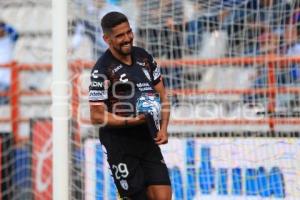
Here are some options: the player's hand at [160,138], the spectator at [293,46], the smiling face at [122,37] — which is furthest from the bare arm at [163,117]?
the spectator at [293,46]

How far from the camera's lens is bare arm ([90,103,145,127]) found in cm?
448

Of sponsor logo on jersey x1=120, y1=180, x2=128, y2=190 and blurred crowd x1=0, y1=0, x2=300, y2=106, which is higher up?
blurred crowd x1=0, y1=0, x2=300, y2=106

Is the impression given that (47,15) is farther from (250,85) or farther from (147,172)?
(147,172)

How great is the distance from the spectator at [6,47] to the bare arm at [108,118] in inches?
120

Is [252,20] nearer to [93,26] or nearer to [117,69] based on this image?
[93,26]

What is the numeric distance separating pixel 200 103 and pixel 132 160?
2.09 metres

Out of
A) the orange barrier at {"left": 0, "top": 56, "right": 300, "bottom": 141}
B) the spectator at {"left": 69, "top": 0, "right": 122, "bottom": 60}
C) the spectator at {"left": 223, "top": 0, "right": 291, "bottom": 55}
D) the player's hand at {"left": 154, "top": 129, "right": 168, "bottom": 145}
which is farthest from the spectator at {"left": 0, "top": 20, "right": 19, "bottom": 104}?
the player's hand at {"left": 154, "top": 129, "right": 168, "bottom": 145}

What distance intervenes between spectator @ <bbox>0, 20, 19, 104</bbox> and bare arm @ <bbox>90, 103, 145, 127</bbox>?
3.04m

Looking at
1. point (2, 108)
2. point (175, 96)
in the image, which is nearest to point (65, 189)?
point (175, 96)

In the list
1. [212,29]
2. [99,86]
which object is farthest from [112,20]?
[212,29]

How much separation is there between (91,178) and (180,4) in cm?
194

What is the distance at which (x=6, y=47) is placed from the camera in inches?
310

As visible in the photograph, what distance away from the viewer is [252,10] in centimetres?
671

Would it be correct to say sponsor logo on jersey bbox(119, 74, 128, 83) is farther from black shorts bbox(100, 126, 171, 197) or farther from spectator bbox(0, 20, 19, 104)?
spectator bbox(0, 20, 19, 104)
